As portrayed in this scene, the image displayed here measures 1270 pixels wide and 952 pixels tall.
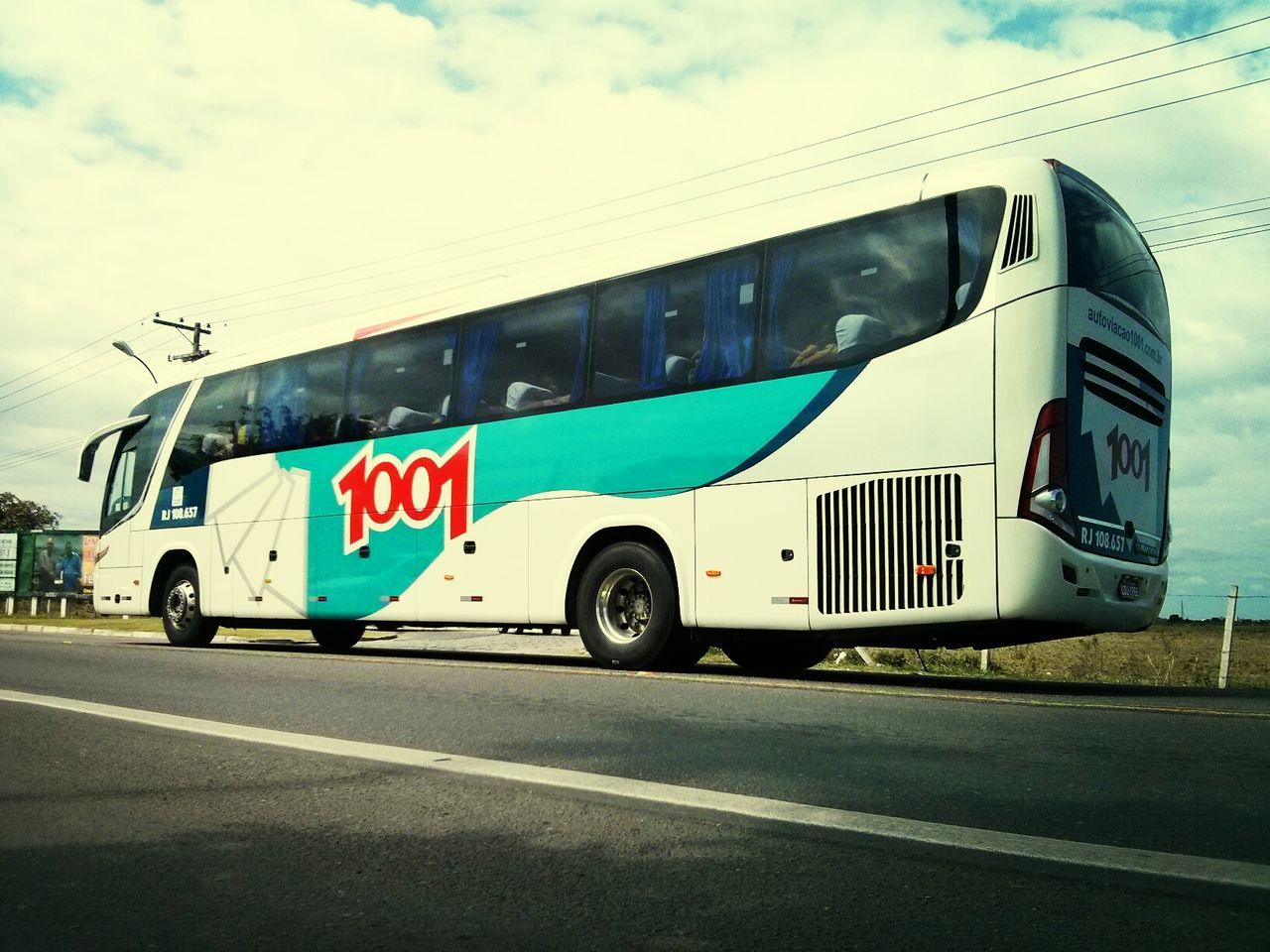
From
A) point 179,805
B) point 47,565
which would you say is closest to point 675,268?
point 179,805

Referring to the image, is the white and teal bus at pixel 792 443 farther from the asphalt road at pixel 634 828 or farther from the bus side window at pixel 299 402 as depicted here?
the asphalt road at pixel 634 828

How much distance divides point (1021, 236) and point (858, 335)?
143 cm

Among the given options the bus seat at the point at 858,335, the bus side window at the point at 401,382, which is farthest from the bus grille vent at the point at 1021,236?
the bus side window at the point at 401,382

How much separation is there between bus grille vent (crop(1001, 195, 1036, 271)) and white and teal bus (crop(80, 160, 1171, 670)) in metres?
0.02

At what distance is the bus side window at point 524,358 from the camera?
1179 centimetres

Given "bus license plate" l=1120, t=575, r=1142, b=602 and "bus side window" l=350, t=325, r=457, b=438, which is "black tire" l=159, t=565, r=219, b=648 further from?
"bus license plate" l=1120, t=575, r=1142, b=602

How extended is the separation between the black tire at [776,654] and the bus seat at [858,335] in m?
3.38

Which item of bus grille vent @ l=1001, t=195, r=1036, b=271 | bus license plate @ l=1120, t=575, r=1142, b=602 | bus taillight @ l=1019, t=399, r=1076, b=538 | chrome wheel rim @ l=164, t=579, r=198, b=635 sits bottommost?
chrome wheel rim @ l=164, t=579, r=198, b=635

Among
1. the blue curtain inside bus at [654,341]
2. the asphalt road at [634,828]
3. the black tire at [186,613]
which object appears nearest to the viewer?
the asphalt road at [634,828]

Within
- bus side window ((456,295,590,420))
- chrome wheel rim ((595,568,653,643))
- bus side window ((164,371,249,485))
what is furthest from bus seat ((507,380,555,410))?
bus side window ((164,371,249,485))

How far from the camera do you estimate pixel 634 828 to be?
4.24m

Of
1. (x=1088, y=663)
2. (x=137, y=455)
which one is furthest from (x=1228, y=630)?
(x=137, y=455)

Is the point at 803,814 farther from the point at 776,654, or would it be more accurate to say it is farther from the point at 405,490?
the point at 405,490

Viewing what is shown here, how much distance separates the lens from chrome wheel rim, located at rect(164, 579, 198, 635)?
16812 millimetres
